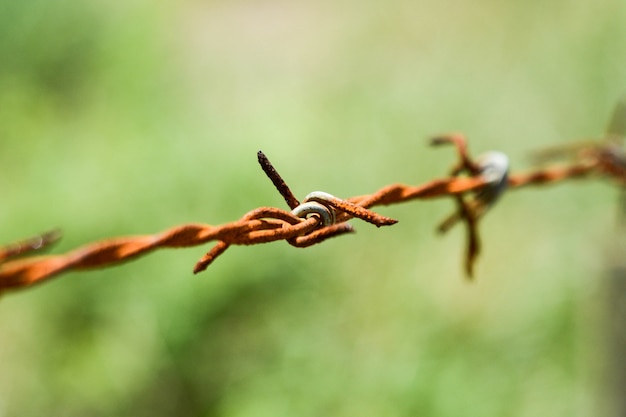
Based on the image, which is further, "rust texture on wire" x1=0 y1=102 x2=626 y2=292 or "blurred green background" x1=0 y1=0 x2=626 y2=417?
"blurred green background" x1=0 y1=0 x2=626 y2=417

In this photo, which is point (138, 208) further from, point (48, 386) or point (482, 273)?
point (482, 273)

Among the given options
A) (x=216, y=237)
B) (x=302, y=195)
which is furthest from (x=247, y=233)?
(x=302, y=195)

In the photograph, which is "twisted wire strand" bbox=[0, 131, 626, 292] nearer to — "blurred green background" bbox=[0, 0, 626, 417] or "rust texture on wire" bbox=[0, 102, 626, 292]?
"rust texture on wire" bbox=[0, 102, 626, 292]

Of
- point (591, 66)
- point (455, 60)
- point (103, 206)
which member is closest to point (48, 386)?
point (103, 206)

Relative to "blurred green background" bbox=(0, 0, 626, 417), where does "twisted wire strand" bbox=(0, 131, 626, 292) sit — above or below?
above

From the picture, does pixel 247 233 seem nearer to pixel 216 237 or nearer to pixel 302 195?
pixel 216 237

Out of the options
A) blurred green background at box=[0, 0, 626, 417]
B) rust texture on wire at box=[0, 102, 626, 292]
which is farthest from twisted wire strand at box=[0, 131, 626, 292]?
blurred green background at box=[0, 0, 626, 417]

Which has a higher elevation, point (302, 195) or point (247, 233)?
point (247, 233)

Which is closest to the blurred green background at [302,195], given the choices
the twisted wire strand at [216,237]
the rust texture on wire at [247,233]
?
the rust texture on wire at [247,233]
